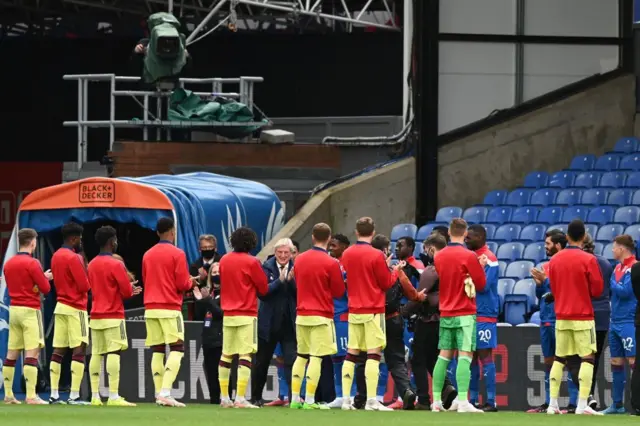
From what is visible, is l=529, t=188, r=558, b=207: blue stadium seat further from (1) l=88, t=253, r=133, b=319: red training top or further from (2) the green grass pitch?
(1) l=88, t=253, r=133, b=319: red training top

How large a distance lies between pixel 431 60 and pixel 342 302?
8418 mm

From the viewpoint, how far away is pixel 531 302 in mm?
20234

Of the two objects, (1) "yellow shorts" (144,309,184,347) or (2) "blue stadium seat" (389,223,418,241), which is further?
(2) "blue stadium seat" (389,223,418,241)

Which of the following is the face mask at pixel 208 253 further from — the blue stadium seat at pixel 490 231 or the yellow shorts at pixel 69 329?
the blue stadium seat at pixel 490 231

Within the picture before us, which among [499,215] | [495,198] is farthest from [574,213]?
[495,198]

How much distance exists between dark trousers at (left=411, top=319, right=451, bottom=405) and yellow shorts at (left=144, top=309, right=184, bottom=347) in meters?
2.44

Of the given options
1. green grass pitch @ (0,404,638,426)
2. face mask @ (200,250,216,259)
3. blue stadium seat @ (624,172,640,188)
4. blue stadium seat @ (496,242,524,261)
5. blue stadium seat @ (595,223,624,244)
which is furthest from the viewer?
blue stadium seat @ (624,172,640,188)

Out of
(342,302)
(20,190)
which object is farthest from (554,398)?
(20,190)

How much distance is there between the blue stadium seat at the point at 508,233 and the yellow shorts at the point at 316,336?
6.96 metres

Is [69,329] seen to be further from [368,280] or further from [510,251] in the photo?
[510,251]

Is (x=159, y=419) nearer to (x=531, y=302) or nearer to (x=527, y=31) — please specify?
(x=531, y=302)

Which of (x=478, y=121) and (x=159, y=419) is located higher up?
(x=478, y=121)

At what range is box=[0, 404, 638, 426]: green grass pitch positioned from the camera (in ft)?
44.7

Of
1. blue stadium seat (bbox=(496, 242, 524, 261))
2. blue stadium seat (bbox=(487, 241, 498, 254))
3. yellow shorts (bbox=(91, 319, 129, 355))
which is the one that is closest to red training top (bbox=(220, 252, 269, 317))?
yellow shorts (bbox=(91, 319, 129, 355))
